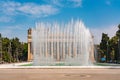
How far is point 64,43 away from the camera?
40312mm

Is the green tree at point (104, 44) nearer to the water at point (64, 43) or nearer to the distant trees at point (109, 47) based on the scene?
the distant trees at point (109, 47)

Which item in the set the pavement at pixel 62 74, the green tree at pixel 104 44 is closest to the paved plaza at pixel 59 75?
the pavement at pixel 62 74

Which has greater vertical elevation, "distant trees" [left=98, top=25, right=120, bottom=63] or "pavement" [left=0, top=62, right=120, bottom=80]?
"distant trees" [left=98, top=25, right=120, bottom=63]

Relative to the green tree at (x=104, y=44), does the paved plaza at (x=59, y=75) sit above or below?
below

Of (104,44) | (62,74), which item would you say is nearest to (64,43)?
(62,74)

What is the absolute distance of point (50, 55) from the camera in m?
38.8

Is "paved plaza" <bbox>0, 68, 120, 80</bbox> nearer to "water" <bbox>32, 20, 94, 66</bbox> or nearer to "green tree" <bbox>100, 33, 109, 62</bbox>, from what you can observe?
"water" <bbox>32, 20, 94, 66</bbox>

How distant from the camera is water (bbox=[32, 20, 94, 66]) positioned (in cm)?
3731

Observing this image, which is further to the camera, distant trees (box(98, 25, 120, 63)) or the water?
distant trees (box(98, 25, 120, 63))

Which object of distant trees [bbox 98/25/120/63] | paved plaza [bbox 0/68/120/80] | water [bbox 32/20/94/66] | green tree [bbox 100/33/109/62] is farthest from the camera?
green tree [bbox 100/33/109/62]

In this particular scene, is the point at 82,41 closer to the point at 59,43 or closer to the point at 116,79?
the point at 59,43

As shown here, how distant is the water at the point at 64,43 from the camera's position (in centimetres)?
3731

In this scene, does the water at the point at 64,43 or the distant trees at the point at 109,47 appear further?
the distant trees at the point at 109,47

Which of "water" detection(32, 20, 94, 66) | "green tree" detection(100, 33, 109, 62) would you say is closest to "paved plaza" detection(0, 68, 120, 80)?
"water" detection(32, 20, 94, 66)
